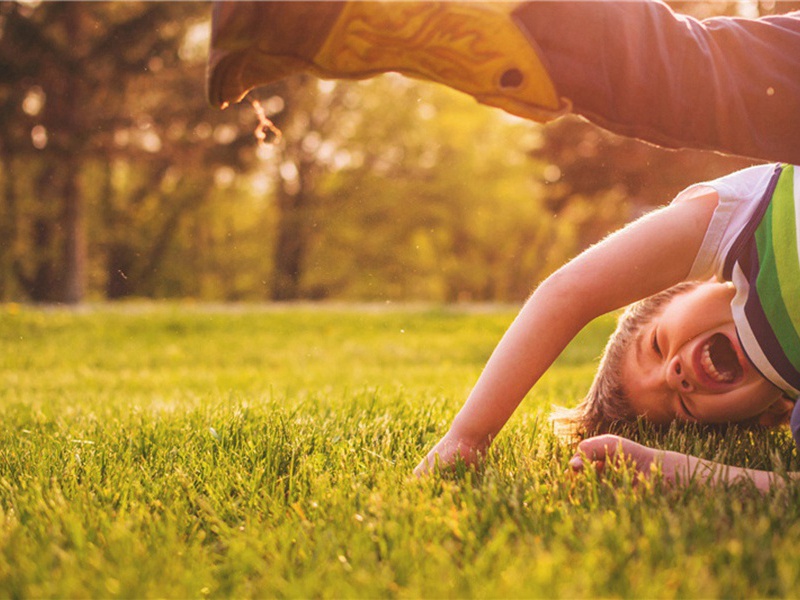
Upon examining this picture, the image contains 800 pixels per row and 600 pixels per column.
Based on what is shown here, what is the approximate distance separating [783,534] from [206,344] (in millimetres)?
6562

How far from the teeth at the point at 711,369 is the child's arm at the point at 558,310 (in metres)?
0.27

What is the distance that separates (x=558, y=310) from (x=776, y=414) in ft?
3.18

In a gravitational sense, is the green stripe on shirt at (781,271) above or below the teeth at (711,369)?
above

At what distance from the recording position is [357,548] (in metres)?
1.26

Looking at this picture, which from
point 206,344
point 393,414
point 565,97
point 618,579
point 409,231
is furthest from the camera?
point 409,231

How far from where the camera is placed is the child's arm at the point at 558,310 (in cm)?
172

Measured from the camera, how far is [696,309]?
1997 mm

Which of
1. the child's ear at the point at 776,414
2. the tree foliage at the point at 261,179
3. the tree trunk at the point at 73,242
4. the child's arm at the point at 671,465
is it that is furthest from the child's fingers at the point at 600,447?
the tree trunk at the point at 73,242

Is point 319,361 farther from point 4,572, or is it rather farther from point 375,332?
point 4,572

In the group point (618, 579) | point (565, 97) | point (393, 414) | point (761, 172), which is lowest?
point (393, 414)

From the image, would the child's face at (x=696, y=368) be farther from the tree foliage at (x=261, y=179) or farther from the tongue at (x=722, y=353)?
the tree foliage at (x=261, y=179)

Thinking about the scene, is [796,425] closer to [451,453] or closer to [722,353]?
[722,353]

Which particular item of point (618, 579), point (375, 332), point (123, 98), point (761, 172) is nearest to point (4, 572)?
point (618, 579)

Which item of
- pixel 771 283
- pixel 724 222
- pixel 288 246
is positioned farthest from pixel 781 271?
pixel 288 246
